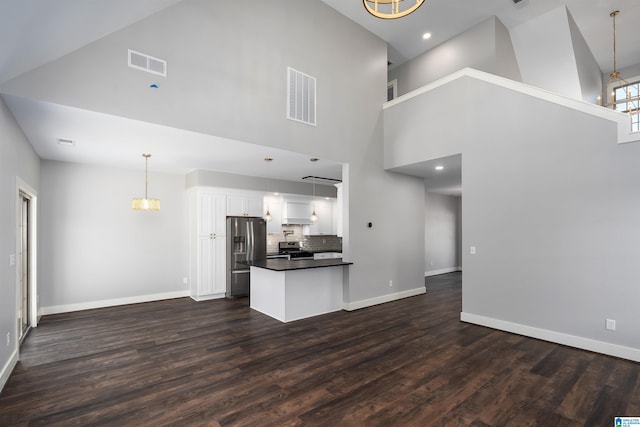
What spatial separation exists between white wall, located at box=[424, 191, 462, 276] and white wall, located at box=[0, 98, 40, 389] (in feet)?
29.2

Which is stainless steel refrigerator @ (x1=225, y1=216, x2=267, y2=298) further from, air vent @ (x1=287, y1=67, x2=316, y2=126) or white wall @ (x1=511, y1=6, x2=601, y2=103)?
white wall @ (x1=511, y1=6, x2=601, y2=103)

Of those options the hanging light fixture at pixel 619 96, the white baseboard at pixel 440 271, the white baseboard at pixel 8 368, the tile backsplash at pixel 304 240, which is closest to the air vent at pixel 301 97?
the tile backsplash at pixel 304 240

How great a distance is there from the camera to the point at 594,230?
3.73 m

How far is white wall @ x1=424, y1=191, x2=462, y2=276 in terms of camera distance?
9.45 meters

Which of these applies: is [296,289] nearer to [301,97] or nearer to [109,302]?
[301,97]

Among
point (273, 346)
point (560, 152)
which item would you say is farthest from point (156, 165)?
point (560, 152)

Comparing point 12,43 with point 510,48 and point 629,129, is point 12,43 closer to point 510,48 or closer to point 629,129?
point 629,129

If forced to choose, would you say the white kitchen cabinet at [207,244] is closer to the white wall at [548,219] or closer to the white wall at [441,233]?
the white wall at [548,219]

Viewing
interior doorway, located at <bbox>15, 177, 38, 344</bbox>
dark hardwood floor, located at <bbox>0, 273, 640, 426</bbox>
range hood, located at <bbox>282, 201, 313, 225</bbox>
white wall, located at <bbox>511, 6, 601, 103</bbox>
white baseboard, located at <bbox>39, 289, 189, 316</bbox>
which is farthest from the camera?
range hood, located at <bbox>282, 201, 313, 225</bbox>

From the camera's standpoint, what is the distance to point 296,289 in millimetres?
4996

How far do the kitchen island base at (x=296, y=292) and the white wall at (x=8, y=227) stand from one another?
3.11 m

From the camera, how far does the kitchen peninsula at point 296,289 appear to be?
4.89 metres

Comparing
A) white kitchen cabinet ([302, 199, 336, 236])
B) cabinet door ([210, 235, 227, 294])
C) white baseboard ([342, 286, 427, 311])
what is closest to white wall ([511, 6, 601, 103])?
white baseboard ([342, 286, 427, 311])

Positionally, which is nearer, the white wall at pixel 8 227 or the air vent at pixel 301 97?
the white wall at pixel 8 227
